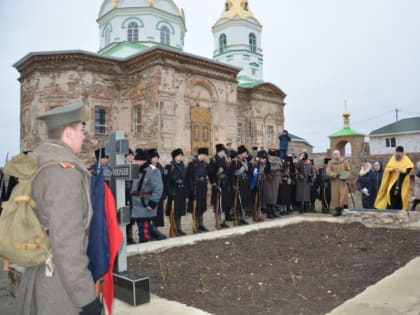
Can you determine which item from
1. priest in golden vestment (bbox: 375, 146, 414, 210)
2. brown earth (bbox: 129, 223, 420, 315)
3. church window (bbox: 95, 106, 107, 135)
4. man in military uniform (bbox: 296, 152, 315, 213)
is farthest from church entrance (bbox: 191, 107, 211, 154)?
brown earth (bbox: 129, 223, 420, 315)

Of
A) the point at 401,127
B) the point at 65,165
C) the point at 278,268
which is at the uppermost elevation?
the point at 401,127

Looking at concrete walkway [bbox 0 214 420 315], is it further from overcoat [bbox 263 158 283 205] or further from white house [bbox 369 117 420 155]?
white house [bbox 369 117 420 155]

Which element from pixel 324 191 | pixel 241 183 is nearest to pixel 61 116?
pixel 241 183

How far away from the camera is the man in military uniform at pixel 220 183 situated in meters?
9.14

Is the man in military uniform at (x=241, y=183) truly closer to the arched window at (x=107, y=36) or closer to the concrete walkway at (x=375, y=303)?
the concrete walkway at (x=375, y=303)

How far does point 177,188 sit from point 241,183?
2357mm

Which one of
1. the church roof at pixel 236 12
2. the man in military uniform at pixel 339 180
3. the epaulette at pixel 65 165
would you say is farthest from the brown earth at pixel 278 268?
the church roof at pixel 236 12

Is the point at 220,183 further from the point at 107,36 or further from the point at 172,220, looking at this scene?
the point at 107,36

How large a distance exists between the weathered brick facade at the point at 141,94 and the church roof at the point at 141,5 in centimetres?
795

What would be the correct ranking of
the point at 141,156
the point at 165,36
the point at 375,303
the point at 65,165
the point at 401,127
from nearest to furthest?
Answer: the point at 65,165
the point at 375,303
the point at 141,156
the point at 165,36
the point at 401,127

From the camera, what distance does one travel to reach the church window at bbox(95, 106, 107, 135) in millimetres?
19406

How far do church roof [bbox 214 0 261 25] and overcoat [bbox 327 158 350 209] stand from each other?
2530 centimetres

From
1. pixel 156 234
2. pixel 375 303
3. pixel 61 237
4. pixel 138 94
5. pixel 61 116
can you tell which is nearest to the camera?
pixel 61 237

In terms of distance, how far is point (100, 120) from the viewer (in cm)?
1953
